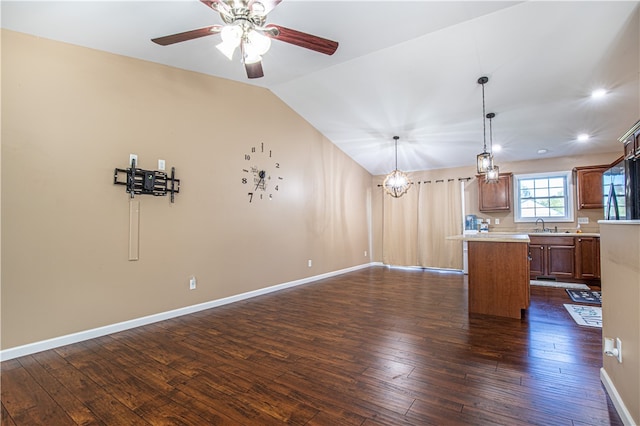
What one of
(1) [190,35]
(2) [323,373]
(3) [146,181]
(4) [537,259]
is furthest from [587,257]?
(3) [146,181]

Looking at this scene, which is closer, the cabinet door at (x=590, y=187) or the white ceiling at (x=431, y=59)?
the white ceiling at (x=431, y=59)

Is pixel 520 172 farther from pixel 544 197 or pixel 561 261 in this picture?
pixel 561 261

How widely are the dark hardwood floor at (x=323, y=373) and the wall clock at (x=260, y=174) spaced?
2.00 m

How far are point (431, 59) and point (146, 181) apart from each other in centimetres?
388

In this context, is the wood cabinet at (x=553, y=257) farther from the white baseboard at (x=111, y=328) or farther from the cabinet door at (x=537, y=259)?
the white baseboard at (x=111, y=328)

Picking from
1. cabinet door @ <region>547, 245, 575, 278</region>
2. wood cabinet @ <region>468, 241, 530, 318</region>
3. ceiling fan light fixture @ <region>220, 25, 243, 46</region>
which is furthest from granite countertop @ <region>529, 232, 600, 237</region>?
ceiling fan light fixture @ <region>220, 25, 243, 46</region>

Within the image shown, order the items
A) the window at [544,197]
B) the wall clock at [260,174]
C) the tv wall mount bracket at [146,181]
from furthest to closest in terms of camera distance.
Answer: the window at [544,197] < the wall clock at [260,174] < the tv wall mount bracket at [146,181]

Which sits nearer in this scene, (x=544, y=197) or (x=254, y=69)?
(x=254, y=69)

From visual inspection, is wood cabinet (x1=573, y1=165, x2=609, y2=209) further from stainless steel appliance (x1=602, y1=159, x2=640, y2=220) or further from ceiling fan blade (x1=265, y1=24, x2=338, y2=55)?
ceiling fan blade (x1=265, y1=24, x2=338, y2=55)

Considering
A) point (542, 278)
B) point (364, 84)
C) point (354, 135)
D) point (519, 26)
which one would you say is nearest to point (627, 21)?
point (519, 26)

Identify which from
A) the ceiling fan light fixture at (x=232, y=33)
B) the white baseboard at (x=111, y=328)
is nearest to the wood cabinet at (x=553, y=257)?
the white baseboard at (x=111, y=328)

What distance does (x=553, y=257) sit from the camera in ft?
18.6

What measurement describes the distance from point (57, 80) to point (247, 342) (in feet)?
10.7

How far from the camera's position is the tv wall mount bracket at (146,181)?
11.0ft
